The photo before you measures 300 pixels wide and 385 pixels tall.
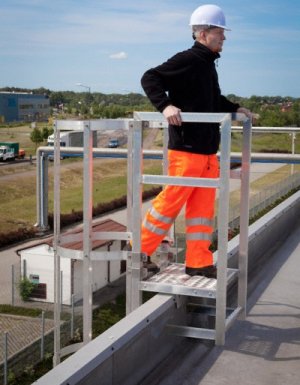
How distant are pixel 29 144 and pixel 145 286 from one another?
63347mm

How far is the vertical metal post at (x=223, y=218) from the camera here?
325cm

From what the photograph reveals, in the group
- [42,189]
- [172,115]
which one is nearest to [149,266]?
[172,115]

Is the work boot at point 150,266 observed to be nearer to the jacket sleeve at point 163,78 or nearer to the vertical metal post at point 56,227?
the vertical metal post at point 56,227

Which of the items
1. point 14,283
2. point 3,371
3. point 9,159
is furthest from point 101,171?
point 3,371

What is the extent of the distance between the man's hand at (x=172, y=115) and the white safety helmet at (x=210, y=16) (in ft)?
2.06

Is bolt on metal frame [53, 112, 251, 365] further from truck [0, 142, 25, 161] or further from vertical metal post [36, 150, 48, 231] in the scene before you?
truck [0, 142, 25, 161]

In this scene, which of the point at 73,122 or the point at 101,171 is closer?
the point at 73,122

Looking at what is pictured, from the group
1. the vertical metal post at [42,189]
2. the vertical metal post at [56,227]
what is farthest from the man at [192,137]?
the vertical metal post at [42,189]

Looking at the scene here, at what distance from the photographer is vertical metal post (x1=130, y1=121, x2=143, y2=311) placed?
3375mm

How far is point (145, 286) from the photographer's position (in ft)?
11.7

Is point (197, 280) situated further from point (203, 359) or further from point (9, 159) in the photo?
point (9, 159)

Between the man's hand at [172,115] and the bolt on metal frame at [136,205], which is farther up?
the man's hand at [172,115]

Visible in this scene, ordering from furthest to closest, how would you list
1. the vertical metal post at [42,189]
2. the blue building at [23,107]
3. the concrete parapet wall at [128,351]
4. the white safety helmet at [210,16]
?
the blue building at [23,107] → the vertical metal post at [42,189] → the white safety helmet at [210,16] → the concrete parapet wall at [128,351]

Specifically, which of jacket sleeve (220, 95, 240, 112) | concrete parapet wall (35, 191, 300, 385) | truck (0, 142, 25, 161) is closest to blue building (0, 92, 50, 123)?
truck (0, 142, 25, 161)
